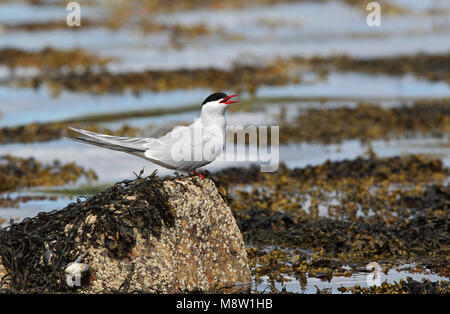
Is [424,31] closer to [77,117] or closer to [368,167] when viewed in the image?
[77,117]

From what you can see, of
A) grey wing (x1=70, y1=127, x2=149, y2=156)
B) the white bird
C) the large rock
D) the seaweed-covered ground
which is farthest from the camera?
the seaweed-covered ground

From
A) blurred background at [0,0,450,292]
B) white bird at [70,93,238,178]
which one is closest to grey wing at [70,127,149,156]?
white bird at [70,93,238,178]

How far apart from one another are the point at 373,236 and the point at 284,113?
818cm

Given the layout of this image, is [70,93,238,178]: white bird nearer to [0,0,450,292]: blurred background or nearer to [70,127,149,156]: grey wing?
[70,127,149,156]: grey wing

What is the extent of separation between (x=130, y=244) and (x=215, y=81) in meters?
13.7

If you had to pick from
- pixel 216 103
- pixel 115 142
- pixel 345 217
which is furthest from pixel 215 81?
pixel 115 142

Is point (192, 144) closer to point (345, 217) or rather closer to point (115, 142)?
point (115, 142)

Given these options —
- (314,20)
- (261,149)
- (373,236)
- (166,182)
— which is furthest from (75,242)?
(314,20)

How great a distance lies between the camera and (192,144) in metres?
7.00

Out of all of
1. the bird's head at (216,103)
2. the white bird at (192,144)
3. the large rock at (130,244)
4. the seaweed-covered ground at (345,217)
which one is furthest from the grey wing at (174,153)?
the seaweed-covered ground at (345,217)

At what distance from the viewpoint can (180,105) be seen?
17.9m

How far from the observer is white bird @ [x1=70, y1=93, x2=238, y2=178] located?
6.96m

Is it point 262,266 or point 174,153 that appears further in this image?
point 262,266

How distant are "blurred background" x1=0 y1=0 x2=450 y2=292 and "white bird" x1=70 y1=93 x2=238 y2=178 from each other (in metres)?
1.37
